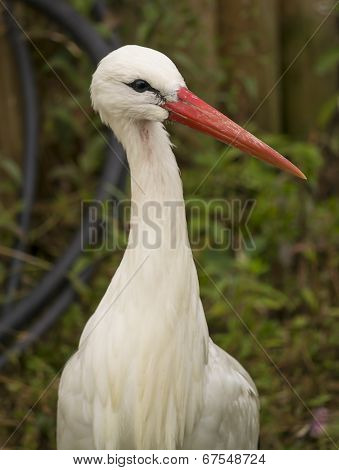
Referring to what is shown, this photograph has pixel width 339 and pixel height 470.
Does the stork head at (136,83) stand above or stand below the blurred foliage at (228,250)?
above

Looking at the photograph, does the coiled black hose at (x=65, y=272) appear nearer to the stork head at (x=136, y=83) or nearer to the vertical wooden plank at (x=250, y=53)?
the vertical wooden plank at (x=250, y=53)

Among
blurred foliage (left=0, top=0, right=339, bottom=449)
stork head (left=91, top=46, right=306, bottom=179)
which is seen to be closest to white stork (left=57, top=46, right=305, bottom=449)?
stork head (left=91, top=46, right=306, bottom=179)

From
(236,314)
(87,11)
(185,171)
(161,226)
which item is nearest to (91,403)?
(161,226)

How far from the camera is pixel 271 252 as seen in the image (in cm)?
286

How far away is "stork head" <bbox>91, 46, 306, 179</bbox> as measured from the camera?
156 centimetres

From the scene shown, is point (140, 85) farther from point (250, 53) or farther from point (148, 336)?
point (250, 53)

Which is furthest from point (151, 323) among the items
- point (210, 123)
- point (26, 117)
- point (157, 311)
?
point (26, 117)

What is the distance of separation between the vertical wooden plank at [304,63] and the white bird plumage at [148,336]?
1.78 meters

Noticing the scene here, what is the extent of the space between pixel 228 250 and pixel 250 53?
37.7 inches

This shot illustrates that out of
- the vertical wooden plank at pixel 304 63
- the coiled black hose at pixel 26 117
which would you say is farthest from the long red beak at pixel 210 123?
the vertical wooden plank at pixel 304 63

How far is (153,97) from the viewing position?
160 centimetres

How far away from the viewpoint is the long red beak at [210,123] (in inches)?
63.2

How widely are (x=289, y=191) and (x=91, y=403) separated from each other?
54.2 inches
